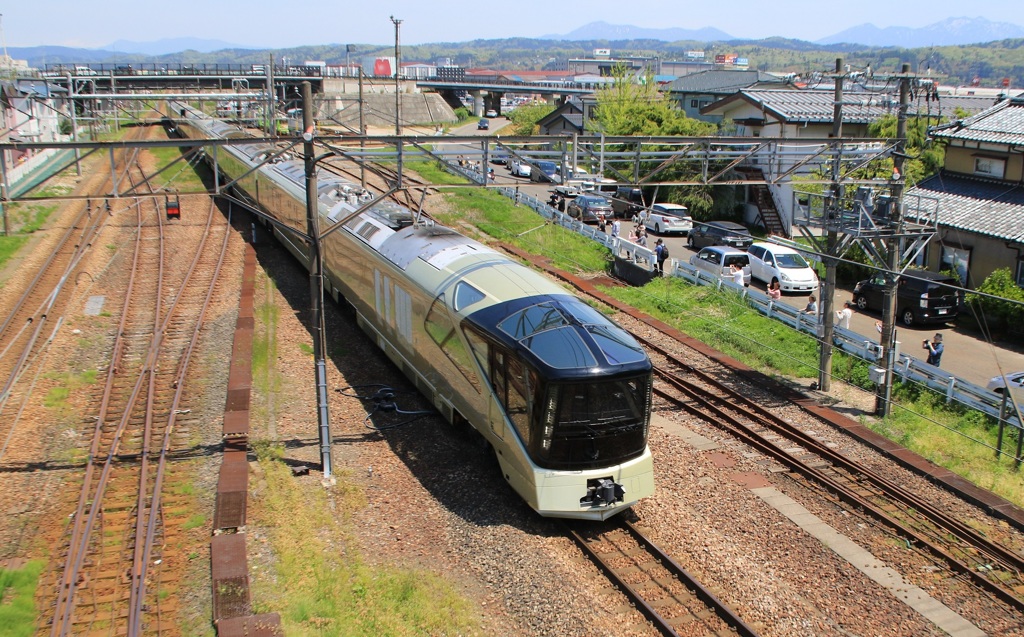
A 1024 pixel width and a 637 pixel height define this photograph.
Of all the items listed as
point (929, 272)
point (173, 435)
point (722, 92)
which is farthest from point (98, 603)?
point (722, 92)

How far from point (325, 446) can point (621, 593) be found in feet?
15.9

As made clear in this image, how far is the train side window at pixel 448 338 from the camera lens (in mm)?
Result: 11795

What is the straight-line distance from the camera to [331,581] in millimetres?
9398

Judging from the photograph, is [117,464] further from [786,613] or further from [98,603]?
[786,613]

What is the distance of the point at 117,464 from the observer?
478 inches

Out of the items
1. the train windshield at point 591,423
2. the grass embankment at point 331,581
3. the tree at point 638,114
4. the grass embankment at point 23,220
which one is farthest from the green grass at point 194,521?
the tree at point 638,114

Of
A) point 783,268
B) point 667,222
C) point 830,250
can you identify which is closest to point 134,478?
point 830,250

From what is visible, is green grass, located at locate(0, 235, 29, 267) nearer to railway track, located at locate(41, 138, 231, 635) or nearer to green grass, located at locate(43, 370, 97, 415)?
railway track, located at locate(41, 138, 231, 635)

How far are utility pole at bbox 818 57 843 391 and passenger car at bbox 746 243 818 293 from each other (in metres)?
8.20

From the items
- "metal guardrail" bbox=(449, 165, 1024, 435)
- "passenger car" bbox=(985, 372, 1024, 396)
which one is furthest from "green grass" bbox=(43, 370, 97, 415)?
"passenger car" bbox=(985, 372, 1024, 396)

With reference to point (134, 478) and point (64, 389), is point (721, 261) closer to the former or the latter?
point (64, 389)

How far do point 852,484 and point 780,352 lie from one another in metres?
6.76

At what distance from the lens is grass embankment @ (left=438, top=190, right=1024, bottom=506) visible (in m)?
13.8

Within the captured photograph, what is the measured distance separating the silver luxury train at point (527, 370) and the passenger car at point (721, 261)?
13.4 metres
